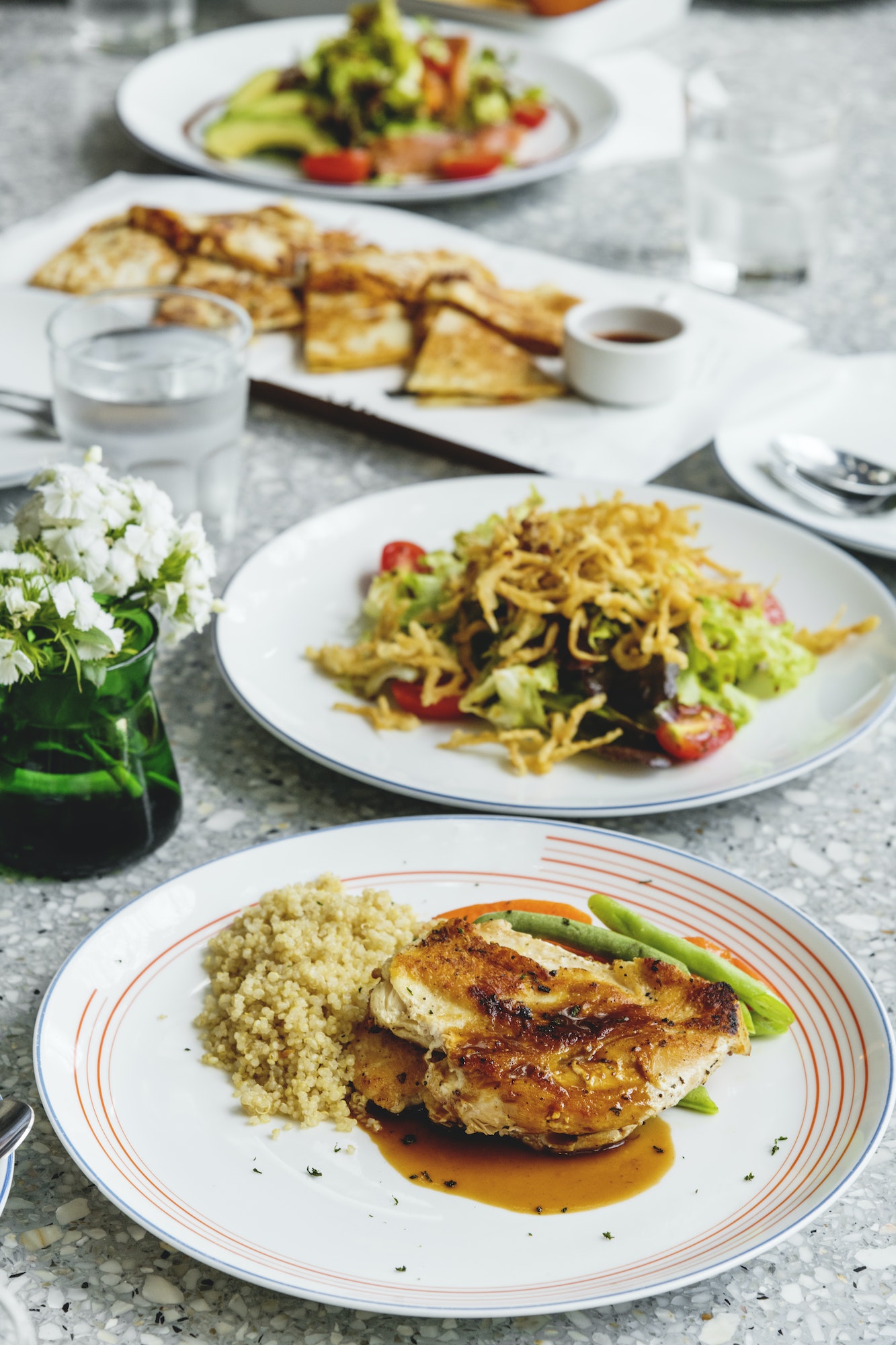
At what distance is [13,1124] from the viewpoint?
45.6 inches

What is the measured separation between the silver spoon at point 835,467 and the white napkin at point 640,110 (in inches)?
58.1

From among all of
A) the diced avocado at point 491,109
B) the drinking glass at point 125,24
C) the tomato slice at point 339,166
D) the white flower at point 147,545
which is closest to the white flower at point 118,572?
the white flower at point 147,545

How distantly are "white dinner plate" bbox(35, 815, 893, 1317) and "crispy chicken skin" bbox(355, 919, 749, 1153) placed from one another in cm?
8

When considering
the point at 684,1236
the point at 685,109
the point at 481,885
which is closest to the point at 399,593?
the point at 481,885

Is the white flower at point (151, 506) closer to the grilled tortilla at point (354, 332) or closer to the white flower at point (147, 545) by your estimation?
the white flower at point (147, 545)

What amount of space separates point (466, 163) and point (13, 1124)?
9.64ft

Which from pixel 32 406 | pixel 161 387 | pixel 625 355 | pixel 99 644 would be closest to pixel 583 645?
pixel 99 644

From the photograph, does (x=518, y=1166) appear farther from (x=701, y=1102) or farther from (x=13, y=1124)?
(x=13, y=1124)

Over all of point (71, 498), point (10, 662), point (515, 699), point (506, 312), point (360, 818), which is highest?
point (71, 498)

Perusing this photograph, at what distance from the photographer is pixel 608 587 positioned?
6.28ft

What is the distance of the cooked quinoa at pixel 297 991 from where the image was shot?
1300 mm

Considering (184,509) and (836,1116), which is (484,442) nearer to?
(184,509)

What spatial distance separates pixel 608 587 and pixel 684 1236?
953 millimetres

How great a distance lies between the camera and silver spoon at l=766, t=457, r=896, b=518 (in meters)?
2.40
